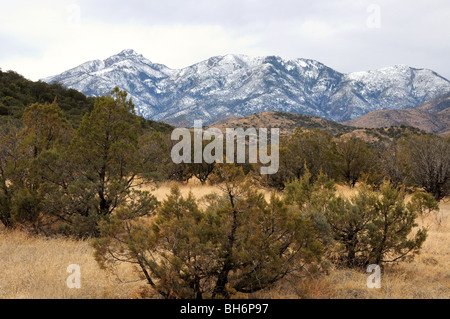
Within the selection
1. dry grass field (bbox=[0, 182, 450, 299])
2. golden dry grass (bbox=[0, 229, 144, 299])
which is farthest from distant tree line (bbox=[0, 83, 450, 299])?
golden dry grass (bbox=[0, 229, 144, 299])

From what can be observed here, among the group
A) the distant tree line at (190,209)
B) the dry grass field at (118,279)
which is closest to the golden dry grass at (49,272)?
the dry grass field at (118,279)

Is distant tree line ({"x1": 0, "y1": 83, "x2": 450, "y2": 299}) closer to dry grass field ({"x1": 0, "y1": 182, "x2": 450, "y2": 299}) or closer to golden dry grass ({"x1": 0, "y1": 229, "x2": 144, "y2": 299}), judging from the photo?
dry grass field ({"x1": 0, "y1": 182, "x2": 450, "y2": 299})

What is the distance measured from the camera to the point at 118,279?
Result: 5.07 m

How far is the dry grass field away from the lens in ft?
16.4

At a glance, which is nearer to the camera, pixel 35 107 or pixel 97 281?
pixel 97 281

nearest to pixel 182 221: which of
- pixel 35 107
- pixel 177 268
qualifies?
pixel 177 268

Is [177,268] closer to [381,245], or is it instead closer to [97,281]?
[97,281]

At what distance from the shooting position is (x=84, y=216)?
8.46 meters

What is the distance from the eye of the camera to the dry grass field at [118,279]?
4996 mm

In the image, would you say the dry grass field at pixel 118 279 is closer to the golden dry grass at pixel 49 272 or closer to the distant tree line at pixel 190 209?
the golden dry grass at pixel 49 272

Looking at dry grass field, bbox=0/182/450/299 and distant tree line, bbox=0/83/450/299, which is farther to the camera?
dry grass field, bbox=0/182/450/299

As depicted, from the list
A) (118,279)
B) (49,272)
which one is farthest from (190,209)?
(49,272)

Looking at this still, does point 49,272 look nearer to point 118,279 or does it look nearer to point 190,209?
point 118,279
